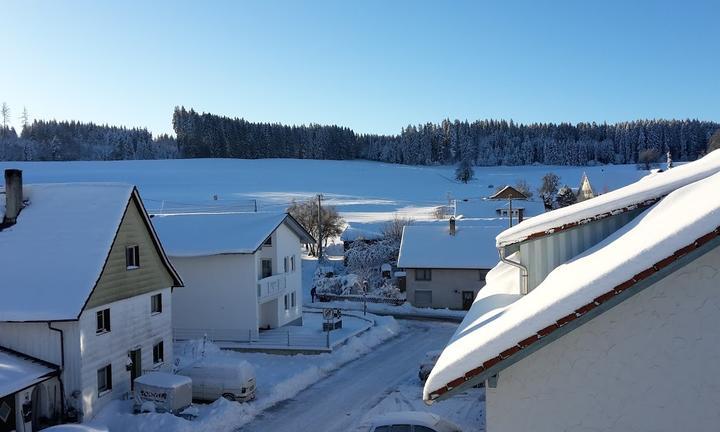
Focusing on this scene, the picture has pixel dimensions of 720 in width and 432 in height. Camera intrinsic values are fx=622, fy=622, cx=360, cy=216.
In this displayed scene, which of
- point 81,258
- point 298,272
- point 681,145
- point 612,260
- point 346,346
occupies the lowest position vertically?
point 346,346

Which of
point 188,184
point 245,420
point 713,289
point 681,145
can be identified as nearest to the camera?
point 713,289

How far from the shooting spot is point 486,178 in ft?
497

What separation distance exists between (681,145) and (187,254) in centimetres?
17640

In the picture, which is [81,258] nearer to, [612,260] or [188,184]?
[612,260]

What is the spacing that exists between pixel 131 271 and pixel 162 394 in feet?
17.8

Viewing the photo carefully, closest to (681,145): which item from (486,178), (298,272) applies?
(486,178)

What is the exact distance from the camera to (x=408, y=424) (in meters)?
16.3

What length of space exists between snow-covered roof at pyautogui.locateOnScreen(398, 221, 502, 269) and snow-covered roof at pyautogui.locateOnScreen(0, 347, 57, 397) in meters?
31.4

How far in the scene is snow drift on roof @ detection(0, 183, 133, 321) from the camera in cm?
2075

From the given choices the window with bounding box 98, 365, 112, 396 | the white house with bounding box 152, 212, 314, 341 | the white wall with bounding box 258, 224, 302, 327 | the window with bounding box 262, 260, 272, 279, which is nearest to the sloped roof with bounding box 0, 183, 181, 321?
the window with bounding box 98, 365, 112, 396

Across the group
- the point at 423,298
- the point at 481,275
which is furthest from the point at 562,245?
the point at 423,298

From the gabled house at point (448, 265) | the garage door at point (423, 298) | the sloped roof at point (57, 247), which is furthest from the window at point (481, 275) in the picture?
the sloped roof at point (57, 247)

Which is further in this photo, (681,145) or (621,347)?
(681,145)

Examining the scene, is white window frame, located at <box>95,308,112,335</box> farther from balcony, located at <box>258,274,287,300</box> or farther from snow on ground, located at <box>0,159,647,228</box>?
snow on ground, located at <box>0,159,647,228</box>
